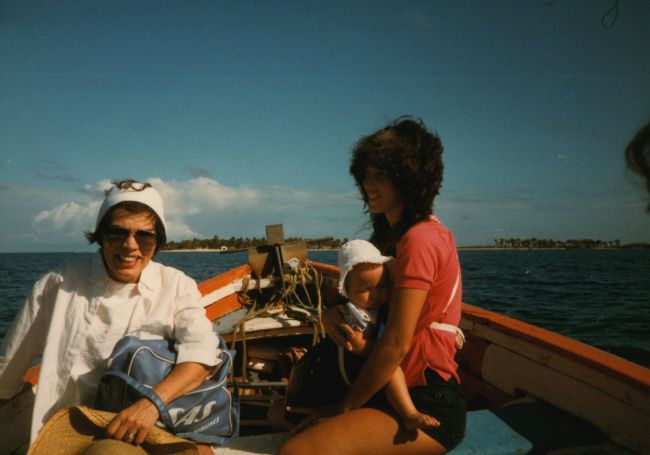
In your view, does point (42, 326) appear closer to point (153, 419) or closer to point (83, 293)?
point (83, 293)

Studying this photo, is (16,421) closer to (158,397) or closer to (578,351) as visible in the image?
(158,397)

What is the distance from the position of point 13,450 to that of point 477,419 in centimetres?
234

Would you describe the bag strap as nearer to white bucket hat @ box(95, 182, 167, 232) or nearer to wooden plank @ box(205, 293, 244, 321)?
white bucket hat @ box(95, 182, 167, 232)

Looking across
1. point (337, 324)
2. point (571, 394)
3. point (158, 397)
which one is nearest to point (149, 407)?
point (158, 397)

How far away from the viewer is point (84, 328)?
5.78ft

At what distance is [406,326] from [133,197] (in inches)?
51.2

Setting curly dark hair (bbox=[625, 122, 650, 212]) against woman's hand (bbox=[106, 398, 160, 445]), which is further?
woman's hand (bbox=[106, 398, 160, 445])

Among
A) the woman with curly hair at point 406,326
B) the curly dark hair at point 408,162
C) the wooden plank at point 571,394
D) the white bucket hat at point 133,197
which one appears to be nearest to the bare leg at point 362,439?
the woman with curly hair at point 406,326

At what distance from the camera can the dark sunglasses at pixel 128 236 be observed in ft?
5.92

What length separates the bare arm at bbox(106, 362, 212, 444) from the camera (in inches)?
60.3

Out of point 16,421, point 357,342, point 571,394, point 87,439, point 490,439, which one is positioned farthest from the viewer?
point 571,394

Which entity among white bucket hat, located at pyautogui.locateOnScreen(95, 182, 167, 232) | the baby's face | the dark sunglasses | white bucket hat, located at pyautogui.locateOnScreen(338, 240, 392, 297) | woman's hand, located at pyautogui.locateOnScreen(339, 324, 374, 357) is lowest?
woman's hand, located at pyautogui.locateOnScreen(339, 324, 374, 357)

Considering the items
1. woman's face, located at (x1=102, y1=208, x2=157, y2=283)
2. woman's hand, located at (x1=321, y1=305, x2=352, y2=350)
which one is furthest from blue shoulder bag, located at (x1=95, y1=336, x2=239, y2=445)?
woman's hand, located at (x1=321, y1=305, x2=352, y2=350)

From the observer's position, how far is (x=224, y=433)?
187cm
